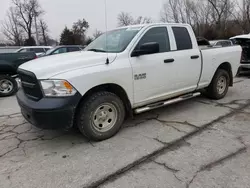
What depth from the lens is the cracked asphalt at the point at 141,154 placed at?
2639 millimetres

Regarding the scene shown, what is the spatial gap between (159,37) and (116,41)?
2.75 feet

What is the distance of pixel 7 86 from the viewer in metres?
7.28

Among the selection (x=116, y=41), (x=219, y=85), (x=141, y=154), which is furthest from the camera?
(x=219, y=85)

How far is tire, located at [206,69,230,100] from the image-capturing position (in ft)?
18.0

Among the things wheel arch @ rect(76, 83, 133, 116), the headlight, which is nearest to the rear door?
wheel arch @ rect(76, 83, 133, 116)

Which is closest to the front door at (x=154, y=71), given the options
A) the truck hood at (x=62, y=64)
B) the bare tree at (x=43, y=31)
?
the truck hood at (x=62, y=64)

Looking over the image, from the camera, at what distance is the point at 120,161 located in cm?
Answer: 303

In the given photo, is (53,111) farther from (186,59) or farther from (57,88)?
(186,59)

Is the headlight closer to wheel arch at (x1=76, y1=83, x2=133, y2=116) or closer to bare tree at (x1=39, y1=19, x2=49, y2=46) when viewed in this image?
wheel arch at (x1=76, y1=83, x2=133, y2=116)

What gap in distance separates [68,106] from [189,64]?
270cm

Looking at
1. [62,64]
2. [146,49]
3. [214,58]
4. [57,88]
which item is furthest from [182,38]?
[57,88]

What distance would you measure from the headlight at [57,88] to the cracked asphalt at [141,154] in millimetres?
887

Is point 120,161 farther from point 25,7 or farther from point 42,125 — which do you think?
point 25,7

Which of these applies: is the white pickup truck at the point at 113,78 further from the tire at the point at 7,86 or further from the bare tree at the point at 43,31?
the bare tree at the point at 43,31
